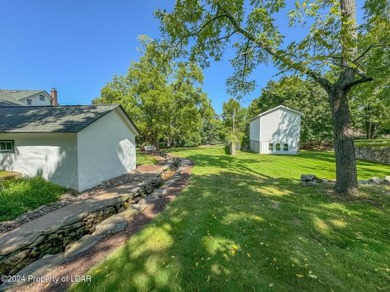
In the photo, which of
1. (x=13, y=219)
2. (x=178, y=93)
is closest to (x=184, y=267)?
(x=13, y=219)

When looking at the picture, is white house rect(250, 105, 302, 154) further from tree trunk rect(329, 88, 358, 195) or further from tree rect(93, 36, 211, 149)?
tree trunk rect(329, 88, 358, 195)

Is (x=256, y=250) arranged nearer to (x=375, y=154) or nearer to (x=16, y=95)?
(x=375, y=154)

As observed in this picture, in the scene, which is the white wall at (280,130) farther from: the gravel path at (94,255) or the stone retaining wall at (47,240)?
the stone retaining wall at (47,240)

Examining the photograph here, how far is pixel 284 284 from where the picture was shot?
2770 millimetres

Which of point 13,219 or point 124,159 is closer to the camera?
point 13,219

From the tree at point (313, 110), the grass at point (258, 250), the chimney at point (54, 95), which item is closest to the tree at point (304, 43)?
the grass at point (258, 250)

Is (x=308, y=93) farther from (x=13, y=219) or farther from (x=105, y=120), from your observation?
(x=13, y=219)

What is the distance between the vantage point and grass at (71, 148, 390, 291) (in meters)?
2.88

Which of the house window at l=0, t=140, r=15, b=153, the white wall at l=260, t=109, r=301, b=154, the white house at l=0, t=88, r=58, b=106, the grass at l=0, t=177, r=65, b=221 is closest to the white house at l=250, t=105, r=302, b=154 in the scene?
the white wall at l=260, t=109, r=301, b=154

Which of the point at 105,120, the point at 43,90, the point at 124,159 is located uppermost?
the point at 43,90

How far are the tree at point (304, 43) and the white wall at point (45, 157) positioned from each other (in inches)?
268

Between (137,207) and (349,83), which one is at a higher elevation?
(349,83)

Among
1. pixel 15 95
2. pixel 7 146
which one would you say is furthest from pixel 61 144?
pixel 15 95

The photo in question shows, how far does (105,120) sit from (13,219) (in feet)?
19.6
